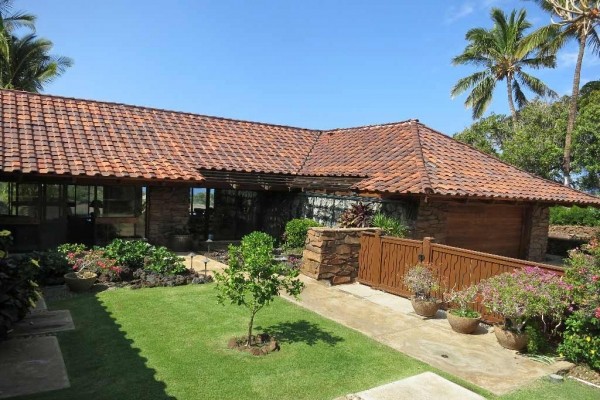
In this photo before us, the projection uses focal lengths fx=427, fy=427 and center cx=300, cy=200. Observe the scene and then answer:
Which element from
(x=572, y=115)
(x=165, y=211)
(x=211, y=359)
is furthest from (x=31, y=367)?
(x=572, y=115)

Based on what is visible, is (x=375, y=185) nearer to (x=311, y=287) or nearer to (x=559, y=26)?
(x=311, y=287)

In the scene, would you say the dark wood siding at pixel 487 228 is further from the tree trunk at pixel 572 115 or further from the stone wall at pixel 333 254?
the tree trunk at pixel 572 115

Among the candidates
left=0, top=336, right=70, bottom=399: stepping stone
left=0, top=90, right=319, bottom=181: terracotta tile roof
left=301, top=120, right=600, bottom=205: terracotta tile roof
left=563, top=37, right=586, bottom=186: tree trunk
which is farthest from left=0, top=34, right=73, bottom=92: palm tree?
left=563, top=37, right=586, bottom=186: tree trunk

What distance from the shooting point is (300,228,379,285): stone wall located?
10312 mm

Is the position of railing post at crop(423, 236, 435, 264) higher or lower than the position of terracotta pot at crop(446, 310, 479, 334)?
higher

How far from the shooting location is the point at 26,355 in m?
5.63

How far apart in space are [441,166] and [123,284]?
9556mm

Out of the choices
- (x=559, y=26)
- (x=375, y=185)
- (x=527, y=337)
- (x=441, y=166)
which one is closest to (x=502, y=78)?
(x=559, y=26)

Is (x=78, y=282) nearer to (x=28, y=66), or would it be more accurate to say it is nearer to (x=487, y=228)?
(x=487, y=228)

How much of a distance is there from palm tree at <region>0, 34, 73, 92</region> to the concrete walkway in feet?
92.8

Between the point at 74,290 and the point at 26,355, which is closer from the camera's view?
the point at 26,355

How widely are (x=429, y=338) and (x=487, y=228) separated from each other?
25.0ft

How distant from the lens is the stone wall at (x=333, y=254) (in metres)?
10.3

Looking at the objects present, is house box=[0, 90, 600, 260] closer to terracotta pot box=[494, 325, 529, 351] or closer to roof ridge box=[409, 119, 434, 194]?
roof ridge box=[409, 119, 434, 194]
